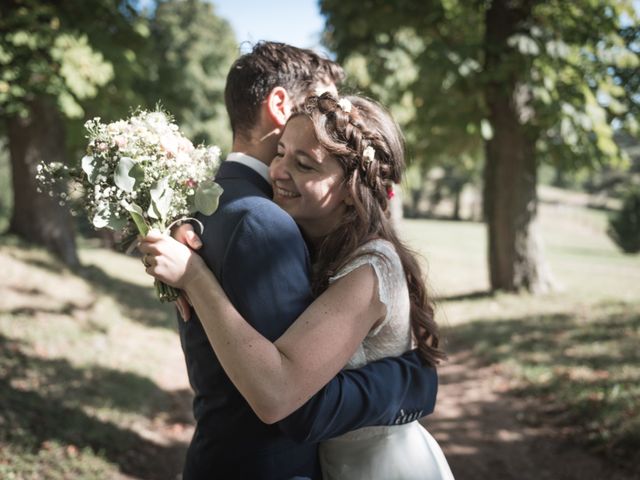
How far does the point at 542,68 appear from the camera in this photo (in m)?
8.59

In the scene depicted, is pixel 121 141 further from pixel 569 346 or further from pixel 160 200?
pixel 569 346

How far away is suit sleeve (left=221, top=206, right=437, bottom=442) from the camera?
5.61ft

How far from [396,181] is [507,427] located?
454 cm

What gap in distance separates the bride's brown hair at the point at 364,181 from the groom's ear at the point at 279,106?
19 cm

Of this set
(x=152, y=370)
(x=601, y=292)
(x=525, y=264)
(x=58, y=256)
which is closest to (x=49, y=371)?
(x=152, y=370)

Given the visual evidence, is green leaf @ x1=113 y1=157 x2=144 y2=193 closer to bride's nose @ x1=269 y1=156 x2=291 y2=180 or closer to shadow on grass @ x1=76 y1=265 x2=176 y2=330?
bride's nose @ x1=269 y1=156 x2=291 y2=180

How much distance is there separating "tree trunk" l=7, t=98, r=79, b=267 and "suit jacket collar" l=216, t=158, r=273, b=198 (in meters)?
8.93

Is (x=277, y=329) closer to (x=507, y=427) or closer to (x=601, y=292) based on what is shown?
(x=507, y=427)

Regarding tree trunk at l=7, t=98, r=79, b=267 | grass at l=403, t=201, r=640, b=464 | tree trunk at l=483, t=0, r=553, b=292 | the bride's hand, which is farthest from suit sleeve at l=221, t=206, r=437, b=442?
tree trunk at l=483, t=0, r=553, b=292

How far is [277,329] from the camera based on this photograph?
67.2 inches

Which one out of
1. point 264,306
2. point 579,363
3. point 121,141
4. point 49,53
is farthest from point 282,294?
point 49,53

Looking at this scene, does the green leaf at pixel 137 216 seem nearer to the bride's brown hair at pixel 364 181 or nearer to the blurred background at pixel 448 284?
the bride's brown hair at pixel 364 181

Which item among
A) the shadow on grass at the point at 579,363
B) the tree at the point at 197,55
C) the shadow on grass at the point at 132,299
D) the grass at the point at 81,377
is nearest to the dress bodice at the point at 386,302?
the grass at the point at 81,377

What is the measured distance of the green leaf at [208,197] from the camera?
1.85 metres
